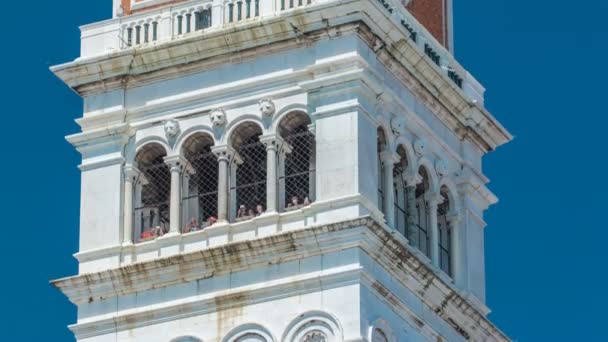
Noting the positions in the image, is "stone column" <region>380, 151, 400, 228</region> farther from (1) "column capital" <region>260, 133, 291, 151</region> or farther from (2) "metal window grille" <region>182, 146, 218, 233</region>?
(2) "metal window grille" <region>182, 146, 218, 233</region>

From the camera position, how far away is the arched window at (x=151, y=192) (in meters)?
67.5

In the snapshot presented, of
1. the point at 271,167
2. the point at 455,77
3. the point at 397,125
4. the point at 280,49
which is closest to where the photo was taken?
the point at 271,167

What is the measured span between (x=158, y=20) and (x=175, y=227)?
14.2 feet

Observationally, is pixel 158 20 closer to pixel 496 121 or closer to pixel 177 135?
pixel 177 135

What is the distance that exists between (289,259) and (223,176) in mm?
2387

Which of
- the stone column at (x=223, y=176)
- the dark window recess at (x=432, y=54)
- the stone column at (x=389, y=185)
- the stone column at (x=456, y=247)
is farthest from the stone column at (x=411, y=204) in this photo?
the stone column at (x=223, y=176)

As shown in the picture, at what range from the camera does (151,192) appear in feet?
223

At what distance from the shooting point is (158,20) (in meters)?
68.6

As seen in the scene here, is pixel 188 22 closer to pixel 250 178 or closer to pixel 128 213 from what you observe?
pixel 250 178

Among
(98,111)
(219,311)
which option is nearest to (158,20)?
(98,111)

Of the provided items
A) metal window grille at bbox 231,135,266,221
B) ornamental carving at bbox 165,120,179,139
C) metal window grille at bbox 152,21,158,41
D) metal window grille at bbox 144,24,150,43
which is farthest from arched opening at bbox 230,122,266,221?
metal window grille at bbox 144,24,150,43

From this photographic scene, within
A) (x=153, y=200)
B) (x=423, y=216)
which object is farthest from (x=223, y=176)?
(x=423, y=216)

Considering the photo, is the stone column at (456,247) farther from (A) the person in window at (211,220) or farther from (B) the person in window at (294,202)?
(A) the person in window at (211,220)

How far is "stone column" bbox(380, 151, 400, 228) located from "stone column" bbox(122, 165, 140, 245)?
4.64m
